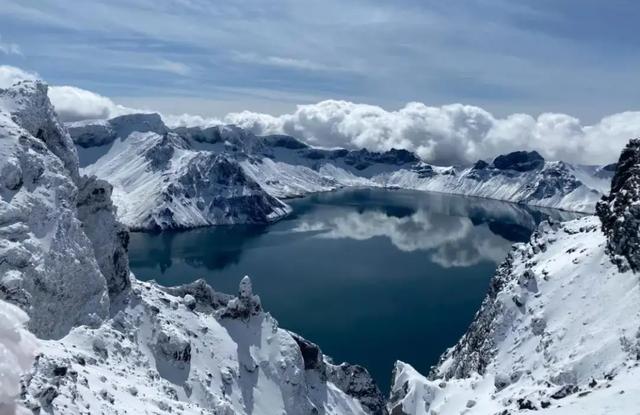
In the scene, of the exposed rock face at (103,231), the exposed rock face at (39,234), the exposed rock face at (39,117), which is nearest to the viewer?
the exposed rock face at (39,234)

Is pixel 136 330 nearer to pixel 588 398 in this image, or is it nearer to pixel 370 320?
pixel 588 398

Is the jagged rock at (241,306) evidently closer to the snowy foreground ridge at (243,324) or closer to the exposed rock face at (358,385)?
the snowy foreground ridge at (243,324)

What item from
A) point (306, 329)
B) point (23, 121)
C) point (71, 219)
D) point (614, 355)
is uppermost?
point (23, 121)

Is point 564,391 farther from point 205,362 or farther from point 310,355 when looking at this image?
point 205,362

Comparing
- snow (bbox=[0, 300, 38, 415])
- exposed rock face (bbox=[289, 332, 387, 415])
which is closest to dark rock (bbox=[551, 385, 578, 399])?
exposed rock face (bbox=[289, 332, 387, 415])

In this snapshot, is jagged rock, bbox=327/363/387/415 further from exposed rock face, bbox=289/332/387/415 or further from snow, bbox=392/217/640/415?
snow, bbox=392/217/640/415

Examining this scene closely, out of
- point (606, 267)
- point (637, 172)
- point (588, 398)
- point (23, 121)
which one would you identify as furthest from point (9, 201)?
point (637, 172)

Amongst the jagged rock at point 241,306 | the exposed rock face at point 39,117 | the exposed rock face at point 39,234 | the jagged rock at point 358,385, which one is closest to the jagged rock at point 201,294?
the jagged rock at point 241,306

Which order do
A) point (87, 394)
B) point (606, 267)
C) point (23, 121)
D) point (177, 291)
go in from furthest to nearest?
point (177, 291), point (606, 267), point (23, 121), point (87, 394)
